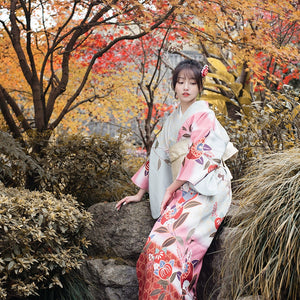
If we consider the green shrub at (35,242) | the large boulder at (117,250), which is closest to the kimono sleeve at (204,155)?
the large boulder at (117,250)

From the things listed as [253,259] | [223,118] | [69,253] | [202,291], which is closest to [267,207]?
[253,259]

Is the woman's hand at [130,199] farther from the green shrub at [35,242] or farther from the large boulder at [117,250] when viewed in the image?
the green shrub at [35,242]

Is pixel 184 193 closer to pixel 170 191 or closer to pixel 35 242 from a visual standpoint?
pixel 170 191

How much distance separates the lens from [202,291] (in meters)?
3.29

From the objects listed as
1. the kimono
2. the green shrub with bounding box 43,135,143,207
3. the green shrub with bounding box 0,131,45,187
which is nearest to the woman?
the kimono

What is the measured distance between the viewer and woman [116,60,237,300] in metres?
2.96

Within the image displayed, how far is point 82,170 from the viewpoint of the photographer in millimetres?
4789

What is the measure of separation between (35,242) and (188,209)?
43.5 inches

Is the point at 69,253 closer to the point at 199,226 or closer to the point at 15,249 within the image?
the point at 15,249

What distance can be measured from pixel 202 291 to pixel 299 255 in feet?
3.76

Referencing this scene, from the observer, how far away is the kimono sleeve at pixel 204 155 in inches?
123

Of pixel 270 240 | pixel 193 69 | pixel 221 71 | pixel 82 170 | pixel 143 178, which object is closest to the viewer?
pixel 270 240

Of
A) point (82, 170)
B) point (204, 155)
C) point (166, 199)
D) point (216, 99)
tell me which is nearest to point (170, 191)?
point (166, 199)

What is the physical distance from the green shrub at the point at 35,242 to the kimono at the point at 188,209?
1.95 feet
